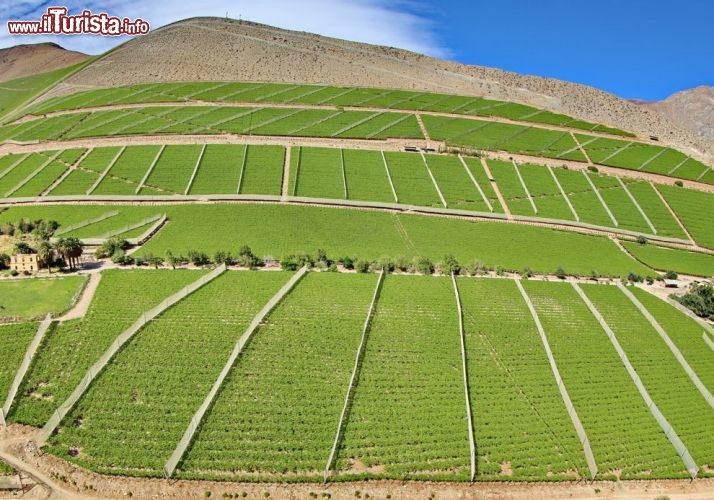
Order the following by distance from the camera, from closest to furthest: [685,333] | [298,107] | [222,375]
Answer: [222,375]
[685,333]
[298,107]

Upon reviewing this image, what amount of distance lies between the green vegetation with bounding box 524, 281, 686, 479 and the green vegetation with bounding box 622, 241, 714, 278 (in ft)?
83.2

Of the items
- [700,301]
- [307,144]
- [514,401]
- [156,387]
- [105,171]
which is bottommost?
[514,401]

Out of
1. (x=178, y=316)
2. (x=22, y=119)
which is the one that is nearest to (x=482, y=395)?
(x=178, y=316)

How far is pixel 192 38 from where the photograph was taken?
15412 cm

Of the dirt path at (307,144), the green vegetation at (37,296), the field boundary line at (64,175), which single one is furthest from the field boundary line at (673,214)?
the field boundary line at (64,175)

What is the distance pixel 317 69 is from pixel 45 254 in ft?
358

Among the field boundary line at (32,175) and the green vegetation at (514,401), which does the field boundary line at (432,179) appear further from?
the field boundary line at (32,175)

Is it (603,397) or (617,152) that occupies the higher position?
(617,152)

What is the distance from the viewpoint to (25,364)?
41938mm

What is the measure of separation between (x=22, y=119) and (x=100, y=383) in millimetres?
106603

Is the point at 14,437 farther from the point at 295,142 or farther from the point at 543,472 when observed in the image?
the point at 295,142

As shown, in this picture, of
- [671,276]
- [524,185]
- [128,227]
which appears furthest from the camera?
[524,185]

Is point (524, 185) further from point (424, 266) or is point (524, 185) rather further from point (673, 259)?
point (424, 266)

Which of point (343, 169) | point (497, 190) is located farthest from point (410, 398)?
point (497, 190)
